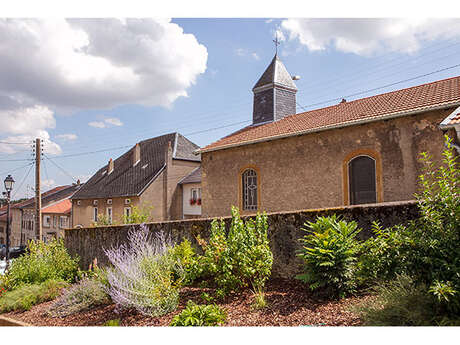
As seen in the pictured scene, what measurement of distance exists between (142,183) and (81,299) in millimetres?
22171

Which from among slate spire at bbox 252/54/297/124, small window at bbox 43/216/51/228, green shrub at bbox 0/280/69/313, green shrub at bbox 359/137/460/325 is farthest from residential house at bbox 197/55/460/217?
small window at bbox 43/216/51/228

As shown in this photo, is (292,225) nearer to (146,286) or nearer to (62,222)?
(146,286)

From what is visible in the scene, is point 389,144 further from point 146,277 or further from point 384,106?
point 146,277

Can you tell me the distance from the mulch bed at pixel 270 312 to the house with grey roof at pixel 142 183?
20345 millimetres

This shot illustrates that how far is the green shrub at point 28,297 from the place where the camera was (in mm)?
7781

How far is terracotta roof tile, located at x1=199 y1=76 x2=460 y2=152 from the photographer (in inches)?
397

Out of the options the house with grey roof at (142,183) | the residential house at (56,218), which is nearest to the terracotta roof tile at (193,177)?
the house with grey roof at (142,183)

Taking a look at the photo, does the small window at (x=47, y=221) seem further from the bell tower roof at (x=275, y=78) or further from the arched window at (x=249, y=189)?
the arched window at (x=249, y=189)

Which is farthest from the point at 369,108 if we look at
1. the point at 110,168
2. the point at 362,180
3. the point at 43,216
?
the point at 43,216

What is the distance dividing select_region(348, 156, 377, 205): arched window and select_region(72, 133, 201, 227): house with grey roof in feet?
58.5

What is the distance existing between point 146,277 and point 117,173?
2830 cm

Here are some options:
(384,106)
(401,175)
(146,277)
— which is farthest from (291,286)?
(384,106)

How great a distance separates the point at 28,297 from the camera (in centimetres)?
784

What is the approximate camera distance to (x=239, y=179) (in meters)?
14.6
